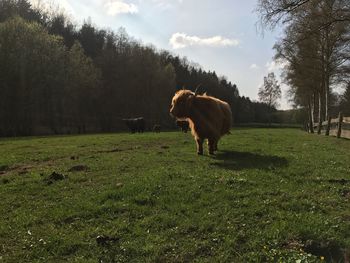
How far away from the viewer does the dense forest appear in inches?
2106

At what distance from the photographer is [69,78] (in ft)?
200

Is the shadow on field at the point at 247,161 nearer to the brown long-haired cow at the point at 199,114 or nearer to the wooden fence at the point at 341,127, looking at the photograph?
the brown long-haired cow at the point at 199,114

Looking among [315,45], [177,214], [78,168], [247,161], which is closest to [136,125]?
[315,45]

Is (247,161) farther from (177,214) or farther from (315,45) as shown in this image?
(315,45)

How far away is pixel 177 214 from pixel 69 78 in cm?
5577

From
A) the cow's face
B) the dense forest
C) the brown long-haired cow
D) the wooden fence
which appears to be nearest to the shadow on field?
the brown long-haired cow

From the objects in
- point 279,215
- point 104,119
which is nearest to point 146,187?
point 279,215

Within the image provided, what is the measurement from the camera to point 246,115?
474 ft

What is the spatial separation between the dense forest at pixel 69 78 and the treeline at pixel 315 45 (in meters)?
12.9

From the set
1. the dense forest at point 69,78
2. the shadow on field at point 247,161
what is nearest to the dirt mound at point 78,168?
the shadow on field at point 247,161

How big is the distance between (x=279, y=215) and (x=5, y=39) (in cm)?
5099

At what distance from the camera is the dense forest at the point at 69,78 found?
176 ft

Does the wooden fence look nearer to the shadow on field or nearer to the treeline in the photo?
the treeline

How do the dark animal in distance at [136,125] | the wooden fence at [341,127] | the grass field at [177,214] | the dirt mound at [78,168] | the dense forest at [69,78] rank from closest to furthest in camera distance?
the grass field at [177,214]
the dirt mound at [78,168]
the wooden fence at [341,127]
the dark animal in distance at [136,125]
the dense forest at [69,78]
